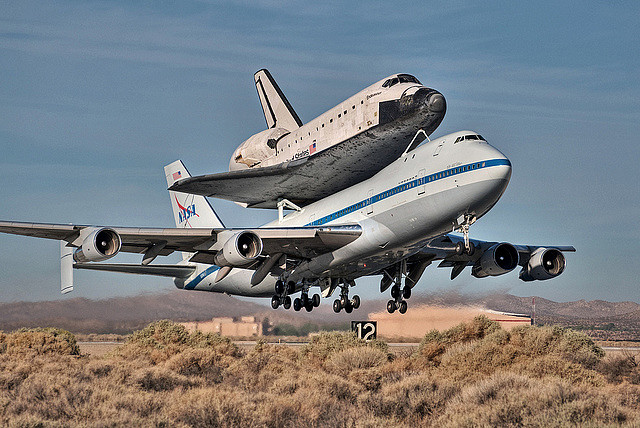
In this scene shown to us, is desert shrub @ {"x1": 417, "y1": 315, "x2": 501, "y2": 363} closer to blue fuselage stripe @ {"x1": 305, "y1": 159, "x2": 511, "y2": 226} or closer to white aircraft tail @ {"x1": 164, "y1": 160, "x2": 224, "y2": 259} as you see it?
blue fuselage stripe @ {"x1": 305, "y1": 159, "x2": 511, "y2": 226}

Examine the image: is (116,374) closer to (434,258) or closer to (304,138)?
(304,138)

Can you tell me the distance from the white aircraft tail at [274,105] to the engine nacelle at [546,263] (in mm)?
15670

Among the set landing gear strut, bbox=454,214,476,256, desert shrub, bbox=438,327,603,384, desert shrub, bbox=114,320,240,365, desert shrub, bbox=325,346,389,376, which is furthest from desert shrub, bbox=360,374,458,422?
desert shrub, bbox=114,320,240,365

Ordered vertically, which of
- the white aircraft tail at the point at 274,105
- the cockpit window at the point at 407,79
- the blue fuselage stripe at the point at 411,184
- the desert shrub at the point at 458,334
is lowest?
the desert shrub at the point at 458,334

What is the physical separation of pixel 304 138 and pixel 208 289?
1297 cm

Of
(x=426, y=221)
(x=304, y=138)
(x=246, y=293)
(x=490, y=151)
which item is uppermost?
(x=304, y=138)

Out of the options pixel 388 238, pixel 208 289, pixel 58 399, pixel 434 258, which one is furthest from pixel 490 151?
pixel 208 289

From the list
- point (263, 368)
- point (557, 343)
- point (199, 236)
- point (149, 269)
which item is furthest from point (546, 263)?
point (149, 269)

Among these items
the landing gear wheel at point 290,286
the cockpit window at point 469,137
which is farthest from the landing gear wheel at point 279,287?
the cockpit window at point 469,137

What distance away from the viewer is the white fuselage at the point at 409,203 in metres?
25.4

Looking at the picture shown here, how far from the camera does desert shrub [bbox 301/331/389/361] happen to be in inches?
1582

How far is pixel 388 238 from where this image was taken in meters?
28.8

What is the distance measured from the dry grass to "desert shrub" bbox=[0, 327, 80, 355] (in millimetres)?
149

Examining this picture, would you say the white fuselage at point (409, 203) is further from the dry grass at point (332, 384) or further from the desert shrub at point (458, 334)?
the desert shrub at point (458, 334)
